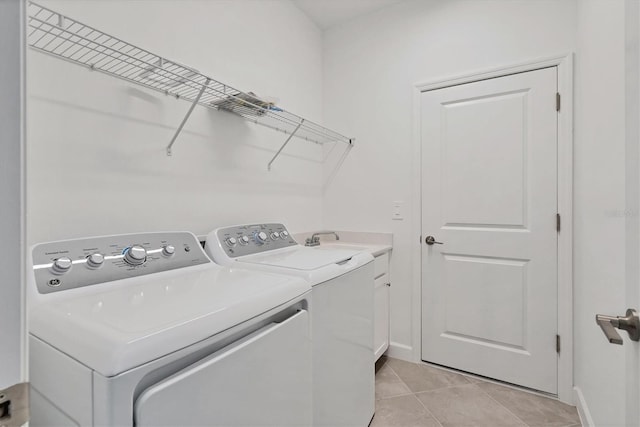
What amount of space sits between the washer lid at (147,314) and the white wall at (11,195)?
0.77ft

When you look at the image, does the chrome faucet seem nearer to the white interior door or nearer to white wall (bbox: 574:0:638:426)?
the white interior door

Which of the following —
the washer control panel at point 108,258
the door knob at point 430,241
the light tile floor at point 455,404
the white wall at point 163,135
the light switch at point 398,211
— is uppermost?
the white wall at point 163,135

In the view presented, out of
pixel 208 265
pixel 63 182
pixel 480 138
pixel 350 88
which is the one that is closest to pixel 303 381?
pixel 208 265

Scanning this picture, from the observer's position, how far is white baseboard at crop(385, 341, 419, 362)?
2306 mm

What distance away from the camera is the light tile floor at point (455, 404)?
1.67 meters

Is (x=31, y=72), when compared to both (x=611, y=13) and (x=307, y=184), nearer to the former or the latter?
(x=307, y=184)

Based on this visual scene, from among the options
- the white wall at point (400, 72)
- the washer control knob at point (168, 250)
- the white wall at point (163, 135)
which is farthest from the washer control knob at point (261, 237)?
the white wall at point (400, 72)

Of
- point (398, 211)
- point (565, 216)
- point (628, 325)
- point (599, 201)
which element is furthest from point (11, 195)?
point (565, 216)

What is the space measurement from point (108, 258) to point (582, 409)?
2407mm

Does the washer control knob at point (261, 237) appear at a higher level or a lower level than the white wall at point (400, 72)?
lower

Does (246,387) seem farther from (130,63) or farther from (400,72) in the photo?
(400,72)

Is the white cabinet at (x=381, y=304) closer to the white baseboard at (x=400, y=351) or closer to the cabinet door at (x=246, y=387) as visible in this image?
the white baseboard at (x=400, y=351)

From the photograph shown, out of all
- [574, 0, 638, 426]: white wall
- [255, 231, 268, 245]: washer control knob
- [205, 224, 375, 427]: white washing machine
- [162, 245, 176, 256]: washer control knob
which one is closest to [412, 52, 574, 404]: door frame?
[574, 0, 638, 426]: white wall

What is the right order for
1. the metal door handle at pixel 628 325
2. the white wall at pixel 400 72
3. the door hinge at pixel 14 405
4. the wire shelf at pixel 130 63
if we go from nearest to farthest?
the door hinge at pixel 14 405 → the metal door handle at pixel 628 325 → the wire shelf at pixel 130 63 → the white wall at pixel 400 72
